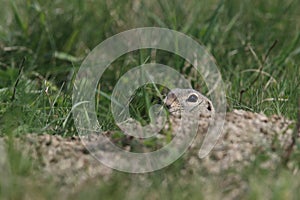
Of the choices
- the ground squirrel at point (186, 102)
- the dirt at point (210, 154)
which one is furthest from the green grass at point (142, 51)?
the dirt at point (210, 154)

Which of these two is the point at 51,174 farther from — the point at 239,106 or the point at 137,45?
the point at 137,45

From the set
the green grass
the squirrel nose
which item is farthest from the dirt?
the squirrel nose

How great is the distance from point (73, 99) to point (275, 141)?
134cm

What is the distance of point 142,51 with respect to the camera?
472 cm

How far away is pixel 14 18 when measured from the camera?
5336 millimetres

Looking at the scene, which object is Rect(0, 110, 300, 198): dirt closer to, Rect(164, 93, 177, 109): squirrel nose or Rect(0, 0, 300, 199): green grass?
Rect(0, 0, 300, 199): green grass

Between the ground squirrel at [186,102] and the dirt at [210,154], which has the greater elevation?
the dirt at [210,154]

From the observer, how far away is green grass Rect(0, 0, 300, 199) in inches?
156

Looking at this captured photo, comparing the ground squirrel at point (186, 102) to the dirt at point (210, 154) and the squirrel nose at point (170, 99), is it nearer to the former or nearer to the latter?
the squirrel nose at point (170, 99)

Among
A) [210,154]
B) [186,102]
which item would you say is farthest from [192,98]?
[210,154]

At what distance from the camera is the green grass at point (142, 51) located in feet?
13.0

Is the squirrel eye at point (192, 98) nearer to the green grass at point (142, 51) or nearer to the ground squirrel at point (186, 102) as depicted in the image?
the ground squirrel at point (186, 102)

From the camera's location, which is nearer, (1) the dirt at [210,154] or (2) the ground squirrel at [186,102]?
(1) the dirt at [210,154]

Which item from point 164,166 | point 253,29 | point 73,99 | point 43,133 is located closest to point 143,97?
point 73,99
